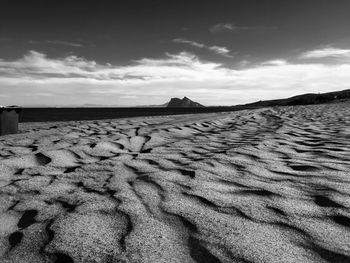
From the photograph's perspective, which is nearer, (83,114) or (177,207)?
(177,207)

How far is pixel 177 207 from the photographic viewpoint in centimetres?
267

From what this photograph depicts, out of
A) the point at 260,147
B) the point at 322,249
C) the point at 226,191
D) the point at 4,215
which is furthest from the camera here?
the point at 260,147

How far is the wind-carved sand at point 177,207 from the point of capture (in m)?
1.98

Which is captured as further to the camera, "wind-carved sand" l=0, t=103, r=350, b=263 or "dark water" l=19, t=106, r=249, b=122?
"dark water" l=19, t=106, r=249, b=122

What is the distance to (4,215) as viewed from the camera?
2629 millimetres

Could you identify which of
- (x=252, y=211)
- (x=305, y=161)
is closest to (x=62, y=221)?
(x=252, y=211)

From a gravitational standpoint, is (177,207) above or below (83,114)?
above

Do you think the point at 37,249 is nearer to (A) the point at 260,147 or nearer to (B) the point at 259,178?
(B) the point at 259,178

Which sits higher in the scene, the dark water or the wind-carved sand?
the wind-carved sand

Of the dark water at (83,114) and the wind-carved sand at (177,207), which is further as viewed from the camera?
the dark water at (83,114)

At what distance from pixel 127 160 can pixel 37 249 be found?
252 centimetres

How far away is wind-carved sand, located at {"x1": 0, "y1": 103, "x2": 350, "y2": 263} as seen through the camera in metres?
1.98

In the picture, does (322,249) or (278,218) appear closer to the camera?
(322,249)

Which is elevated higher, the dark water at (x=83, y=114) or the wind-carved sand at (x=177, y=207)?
the wind-carved sand at (x=177, y=207)
